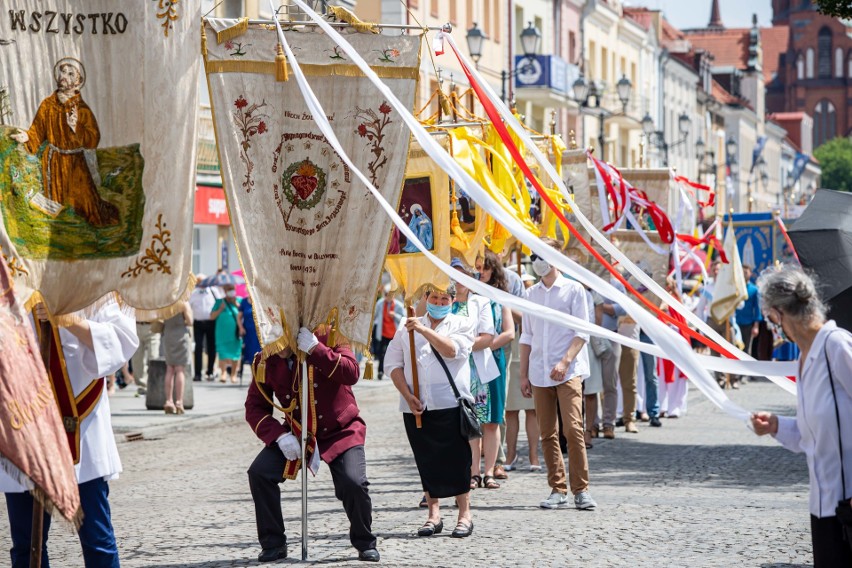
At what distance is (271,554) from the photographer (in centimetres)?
866

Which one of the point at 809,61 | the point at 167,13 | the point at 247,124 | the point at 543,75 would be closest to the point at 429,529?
the point at 247,124

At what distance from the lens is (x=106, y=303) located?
6.78 m

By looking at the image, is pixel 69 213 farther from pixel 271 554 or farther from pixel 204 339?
pixel 204 339

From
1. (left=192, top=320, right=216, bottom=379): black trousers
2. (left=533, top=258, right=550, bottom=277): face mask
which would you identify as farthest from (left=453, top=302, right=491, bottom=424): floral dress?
(left=192, top=320, right=216, bottom=379): black trousers

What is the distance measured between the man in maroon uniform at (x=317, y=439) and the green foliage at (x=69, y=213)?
202 cm

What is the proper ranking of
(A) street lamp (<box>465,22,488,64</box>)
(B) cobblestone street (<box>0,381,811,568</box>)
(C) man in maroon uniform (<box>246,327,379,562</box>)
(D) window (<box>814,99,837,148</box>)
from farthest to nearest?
(D) window (<box>814,99,837,148</box>)
(A) street lamp (<box>465,22,488,64</box>)
(B) cobblestone street (<box>0,381,811,568</box>)
(C) man in maroon uniform (<box>246,327,379,562</box>)

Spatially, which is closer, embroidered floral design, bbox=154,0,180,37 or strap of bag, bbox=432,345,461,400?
embroidered floral design, bbox=154,0,180,37

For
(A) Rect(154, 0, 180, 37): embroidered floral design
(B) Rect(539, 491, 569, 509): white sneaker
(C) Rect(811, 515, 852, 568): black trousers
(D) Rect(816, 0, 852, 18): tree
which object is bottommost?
(B) Rect(539, 491, 569, 509): white sneaker

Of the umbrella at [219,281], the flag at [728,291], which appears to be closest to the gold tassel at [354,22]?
the flag at [728,291]

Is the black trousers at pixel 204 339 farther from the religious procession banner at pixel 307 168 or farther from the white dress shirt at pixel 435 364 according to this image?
A: the religious procession banner at pixel 307 168

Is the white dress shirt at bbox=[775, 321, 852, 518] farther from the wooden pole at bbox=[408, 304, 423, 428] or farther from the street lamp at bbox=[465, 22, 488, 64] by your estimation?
the street lamp at bbox=[465, 22, 488, 64]

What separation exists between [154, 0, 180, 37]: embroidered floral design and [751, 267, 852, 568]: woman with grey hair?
9.05ft

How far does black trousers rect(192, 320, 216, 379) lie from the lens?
83.4ft

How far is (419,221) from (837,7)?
17.0 feet
